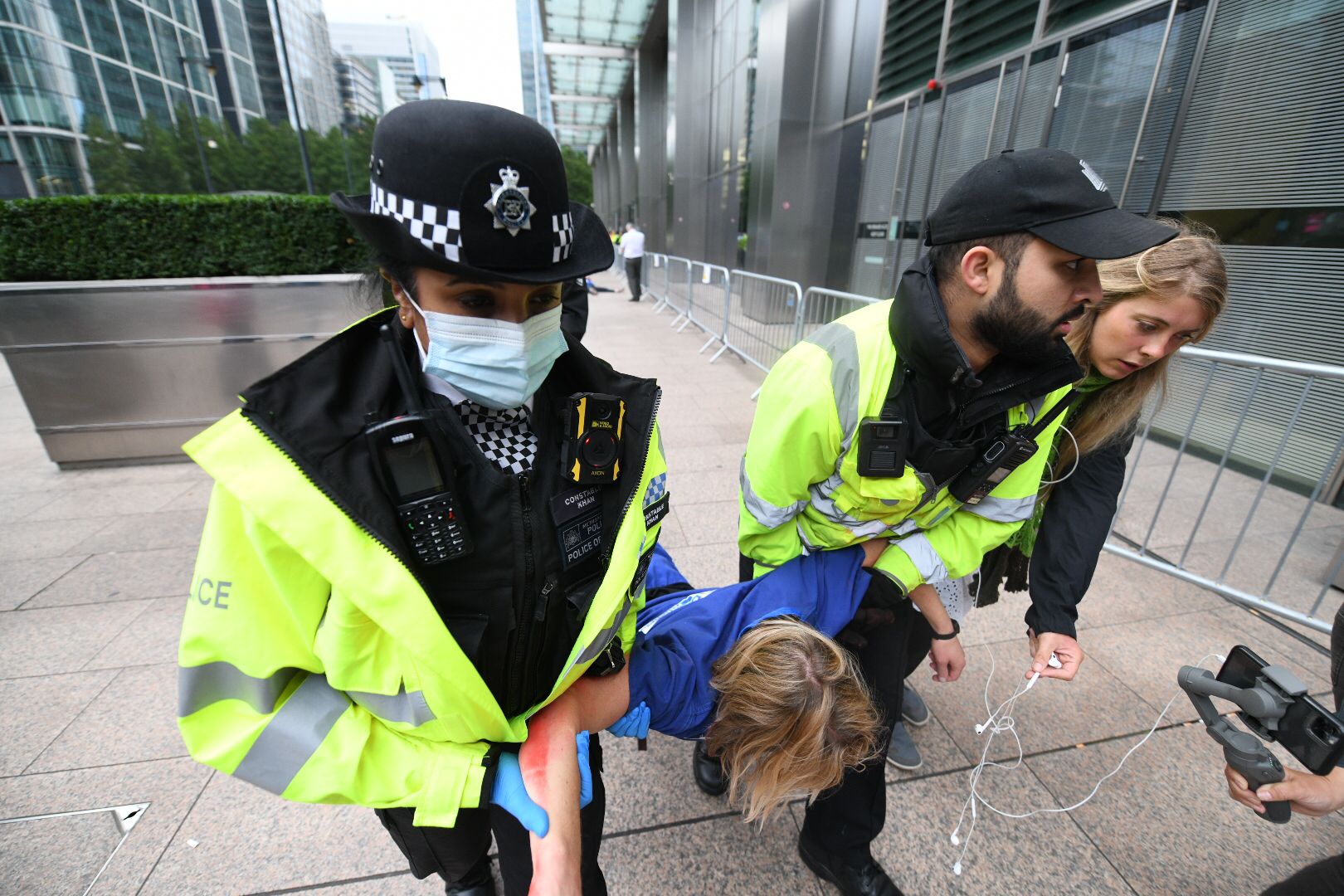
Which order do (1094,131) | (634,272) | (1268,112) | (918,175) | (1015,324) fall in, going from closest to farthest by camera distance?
(1015,324)
(1268,112)
(1094,131)
(918,175)
(634,272)

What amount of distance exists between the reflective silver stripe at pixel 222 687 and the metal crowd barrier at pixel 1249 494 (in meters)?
3.68

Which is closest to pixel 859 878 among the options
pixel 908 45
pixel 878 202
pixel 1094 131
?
pixel 1094 131

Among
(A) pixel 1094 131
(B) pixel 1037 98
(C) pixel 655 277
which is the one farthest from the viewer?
(C) pixel 655 277

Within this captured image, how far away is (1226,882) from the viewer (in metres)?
1.82

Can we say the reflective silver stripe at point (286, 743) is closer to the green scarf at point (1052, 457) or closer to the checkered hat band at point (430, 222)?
the checkered hat band at point (430, 222)

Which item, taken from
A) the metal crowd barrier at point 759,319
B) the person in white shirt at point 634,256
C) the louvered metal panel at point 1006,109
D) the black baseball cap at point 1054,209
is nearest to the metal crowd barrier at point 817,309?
the metal crowd barrier at point 759,319

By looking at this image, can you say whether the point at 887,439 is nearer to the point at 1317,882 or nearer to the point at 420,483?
the point at 420,483

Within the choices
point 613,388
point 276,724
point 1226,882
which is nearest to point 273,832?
point 276,724

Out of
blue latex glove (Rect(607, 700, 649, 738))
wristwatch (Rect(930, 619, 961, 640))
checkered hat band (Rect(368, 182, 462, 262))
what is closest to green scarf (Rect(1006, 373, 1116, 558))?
wristwatch (Rect(930, 619, 961, 640))

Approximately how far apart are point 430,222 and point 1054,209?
1267mm

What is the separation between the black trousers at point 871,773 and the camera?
1658mm

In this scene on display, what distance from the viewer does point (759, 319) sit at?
7973mm

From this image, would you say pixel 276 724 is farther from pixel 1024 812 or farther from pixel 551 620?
pixel 1024 812

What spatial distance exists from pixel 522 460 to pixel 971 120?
7.93 m
